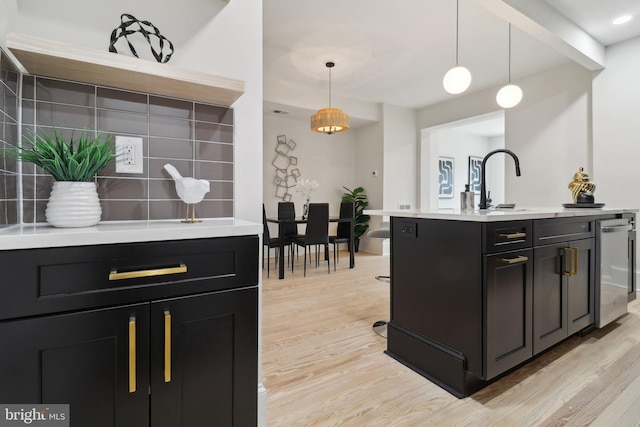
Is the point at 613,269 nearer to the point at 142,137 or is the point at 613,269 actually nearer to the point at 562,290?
the point at 562,290

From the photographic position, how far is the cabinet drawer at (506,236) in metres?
1.44

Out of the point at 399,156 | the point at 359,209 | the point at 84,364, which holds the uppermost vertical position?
the point at 399,156

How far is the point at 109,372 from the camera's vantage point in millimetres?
809

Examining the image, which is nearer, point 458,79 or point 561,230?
point 561,230

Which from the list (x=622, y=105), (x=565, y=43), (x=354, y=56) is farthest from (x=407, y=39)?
Answer: (x=622, y=105)

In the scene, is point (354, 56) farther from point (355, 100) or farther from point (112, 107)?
point (112, 107)

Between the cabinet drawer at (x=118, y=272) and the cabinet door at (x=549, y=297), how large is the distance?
1563 millimetres

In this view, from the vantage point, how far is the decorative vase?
938 mm

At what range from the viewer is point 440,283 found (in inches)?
64.6

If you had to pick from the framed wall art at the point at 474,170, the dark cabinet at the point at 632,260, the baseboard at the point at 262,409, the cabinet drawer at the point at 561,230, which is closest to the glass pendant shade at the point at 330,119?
the cabinet drawer at the point at 561,230

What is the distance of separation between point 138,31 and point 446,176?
7.25 m

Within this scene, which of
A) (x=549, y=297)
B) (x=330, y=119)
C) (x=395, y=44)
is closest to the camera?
(x=549, y=297)

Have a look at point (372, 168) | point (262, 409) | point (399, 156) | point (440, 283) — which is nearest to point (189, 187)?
point (262, 409)

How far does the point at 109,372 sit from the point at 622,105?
4945 mm
